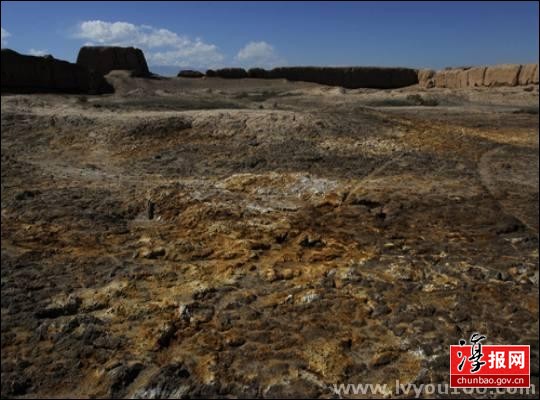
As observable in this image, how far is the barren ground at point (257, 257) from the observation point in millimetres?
3693

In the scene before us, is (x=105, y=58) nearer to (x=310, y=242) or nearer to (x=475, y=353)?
(x=310, y=242)

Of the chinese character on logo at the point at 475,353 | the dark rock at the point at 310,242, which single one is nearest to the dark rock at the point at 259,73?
the dark rock at the point at 310,242

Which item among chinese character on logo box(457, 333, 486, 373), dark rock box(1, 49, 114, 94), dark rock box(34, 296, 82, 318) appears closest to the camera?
chinese character on logo box(457, 333, 486, 373)

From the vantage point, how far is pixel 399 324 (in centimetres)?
420

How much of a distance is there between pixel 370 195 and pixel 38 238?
438 cm

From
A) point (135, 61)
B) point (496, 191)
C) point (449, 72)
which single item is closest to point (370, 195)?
point (496, 191)

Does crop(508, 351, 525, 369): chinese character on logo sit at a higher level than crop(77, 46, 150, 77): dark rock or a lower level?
lower

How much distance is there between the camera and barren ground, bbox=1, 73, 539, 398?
369 cm

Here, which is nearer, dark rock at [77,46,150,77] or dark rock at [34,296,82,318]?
dark rock at [34,296,82,318]

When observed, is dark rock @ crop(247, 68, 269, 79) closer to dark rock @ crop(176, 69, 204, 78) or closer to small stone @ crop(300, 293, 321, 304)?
dark rock @ crop(176, 69, 204, 78)

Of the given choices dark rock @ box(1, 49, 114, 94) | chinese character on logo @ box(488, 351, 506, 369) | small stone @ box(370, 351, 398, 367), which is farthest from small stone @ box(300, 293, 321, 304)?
dark rock @ box(1, 49, 114, 94)

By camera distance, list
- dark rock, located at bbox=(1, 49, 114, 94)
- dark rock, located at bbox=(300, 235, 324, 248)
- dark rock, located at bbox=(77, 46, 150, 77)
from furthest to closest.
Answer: dark rock, located at bbox=(77, 46, 150, 77)
dark rock, located at bbox=(1, 49, 114, 94)
dark rock, located at bbox=(300, 235, 324, 248)

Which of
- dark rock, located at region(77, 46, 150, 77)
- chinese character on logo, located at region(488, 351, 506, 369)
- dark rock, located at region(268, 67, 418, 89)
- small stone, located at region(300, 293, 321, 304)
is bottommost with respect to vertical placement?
chinese character on logo, located at region(488, 351, 506, 369)

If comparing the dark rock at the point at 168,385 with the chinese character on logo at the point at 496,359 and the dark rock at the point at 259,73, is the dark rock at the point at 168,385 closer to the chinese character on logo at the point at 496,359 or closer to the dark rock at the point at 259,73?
the chinese character on logo at the point at 496,359
